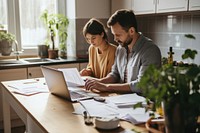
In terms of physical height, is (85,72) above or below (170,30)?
below

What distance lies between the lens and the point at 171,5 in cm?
264

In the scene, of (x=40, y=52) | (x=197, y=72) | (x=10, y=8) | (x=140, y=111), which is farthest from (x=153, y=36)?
(x=197, y=72)

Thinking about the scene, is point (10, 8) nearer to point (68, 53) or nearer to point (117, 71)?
point (68, 53)

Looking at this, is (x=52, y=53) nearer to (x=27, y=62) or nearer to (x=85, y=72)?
(x=27, y=62)

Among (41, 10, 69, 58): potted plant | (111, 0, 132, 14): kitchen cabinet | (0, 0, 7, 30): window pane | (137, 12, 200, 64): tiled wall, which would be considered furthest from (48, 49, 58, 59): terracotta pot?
(137, 12, 200, 64): tiled wall

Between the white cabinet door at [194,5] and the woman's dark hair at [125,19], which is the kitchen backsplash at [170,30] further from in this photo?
the woman's dark hair at [125,19]

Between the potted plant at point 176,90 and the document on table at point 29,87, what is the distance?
1.19 metres

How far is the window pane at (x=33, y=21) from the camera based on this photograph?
11.9 ft

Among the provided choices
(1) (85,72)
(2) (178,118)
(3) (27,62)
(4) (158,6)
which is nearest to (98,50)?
(1) (85,72)

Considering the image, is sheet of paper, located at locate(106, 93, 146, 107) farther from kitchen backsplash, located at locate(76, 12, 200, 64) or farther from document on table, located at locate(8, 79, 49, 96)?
kitchen backsplash, located at locate(76, 12, 200, 64)

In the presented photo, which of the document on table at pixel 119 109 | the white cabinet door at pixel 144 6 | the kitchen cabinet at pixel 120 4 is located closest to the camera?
the document on table at pixel 119 109

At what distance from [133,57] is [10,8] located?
7.04ft

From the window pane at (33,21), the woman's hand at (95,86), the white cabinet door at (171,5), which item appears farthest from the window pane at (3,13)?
the woman's hand at (95,86)

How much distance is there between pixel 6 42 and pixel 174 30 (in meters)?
2.03
